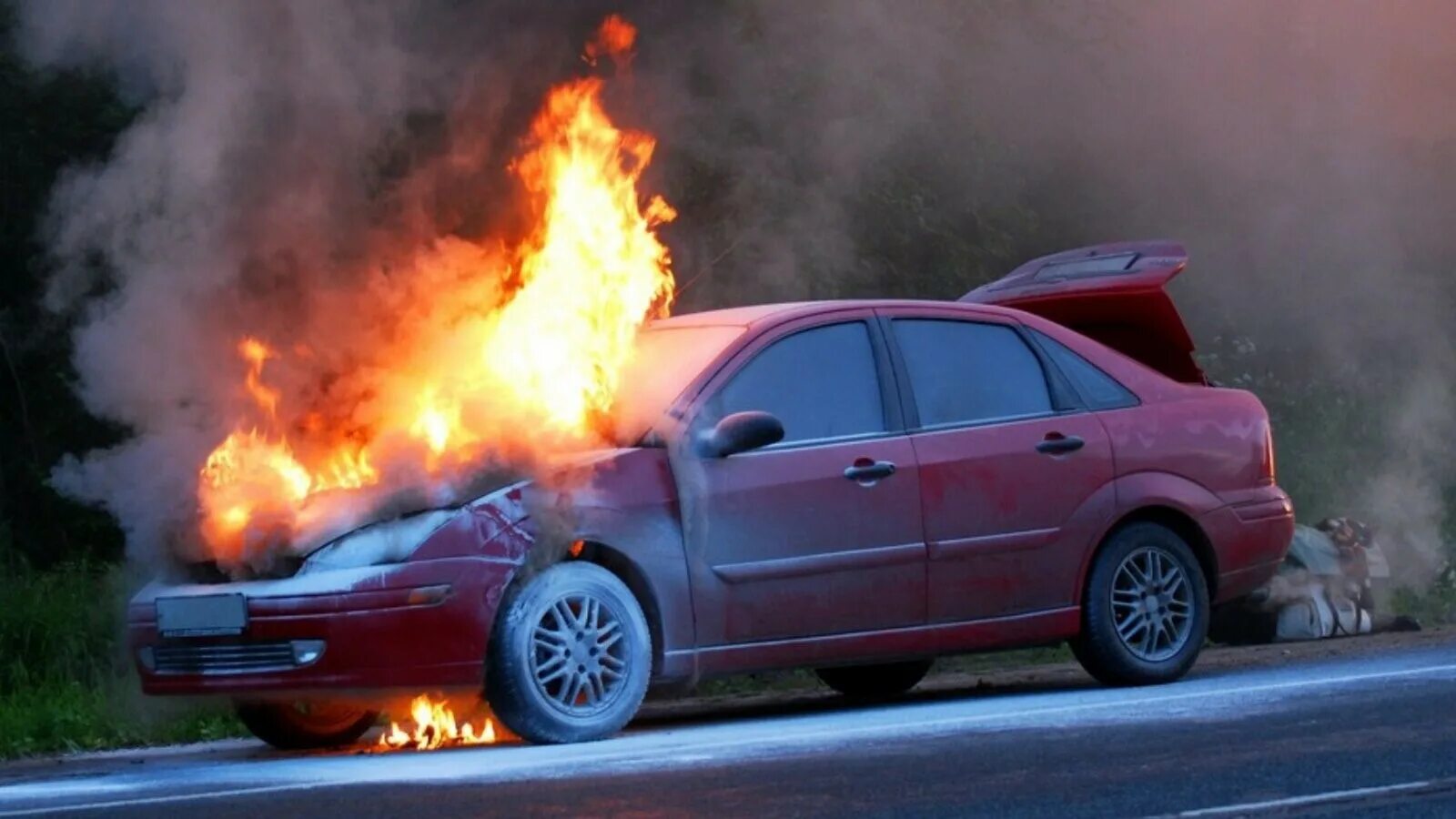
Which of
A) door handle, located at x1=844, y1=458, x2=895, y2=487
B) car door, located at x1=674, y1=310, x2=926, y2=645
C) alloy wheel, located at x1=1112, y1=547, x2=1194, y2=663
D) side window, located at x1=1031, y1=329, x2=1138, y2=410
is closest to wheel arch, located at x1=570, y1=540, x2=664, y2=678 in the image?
car door, located at x1=674, y1=310, x2=926, y2=645

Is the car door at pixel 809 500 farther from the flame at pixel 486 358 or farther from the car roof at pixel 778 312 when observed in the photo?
the flame at pixel 486 358

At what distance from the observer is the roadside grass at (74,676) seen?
386 inches

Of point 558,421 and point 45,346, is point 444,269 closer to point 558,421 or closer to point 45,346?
point 558,421

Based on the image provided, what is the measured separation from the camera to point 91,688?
36.0 feet

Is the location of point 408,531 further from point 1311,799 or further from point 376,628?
point 1311,799

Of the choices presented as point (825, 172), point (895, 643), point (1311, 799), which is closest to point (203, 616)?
point (895, 643)

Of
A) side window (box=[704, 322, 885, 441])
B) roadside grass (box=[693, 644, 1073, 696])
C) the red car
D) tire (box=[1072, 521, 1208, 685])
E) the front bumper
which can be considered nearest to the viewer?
the front bumper

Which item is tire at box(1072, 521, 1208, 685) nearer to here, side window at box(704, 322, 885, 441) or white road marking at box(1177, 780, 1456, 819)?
side window at box(704, 322, 885, 441)

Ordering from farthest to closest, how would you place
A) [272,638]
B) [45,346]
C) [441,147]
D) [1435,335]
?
1. [1435,335]
2. [45,346]
3. [441,147]
4. [272,638]

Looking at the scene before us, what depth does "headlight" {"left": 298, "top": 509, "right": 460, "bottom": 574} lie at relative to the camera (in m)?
8.25

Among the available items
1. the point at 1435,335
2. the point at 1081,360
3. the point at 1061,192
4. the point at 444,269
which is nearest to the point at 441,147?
the point at 444,269

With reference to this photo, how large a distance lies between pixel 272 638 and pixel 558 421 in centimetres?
137

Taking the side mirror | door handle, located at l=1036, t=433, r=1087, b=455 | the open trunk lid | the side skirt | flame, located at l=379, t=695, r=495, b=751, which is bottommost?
flame, located at l=379, t=695, r=495, b=751

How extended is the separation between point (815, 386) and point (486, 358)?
1.25 m
